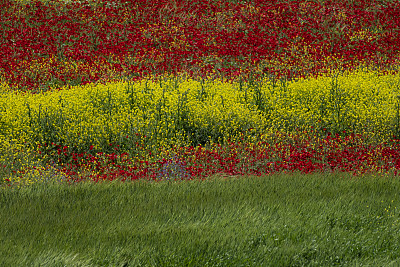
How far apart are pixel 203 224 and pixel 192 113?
451 centimetres

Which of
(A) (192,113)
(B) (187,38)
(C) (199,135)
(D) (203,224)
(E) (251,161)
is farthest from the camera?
(B) (187,38)

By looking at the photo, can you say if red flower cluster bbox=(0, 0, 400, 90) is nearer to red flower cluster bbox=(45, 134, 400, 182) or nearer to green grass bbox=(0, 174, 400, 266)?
red flower cluster bbox=(45, 134, 400, 182)

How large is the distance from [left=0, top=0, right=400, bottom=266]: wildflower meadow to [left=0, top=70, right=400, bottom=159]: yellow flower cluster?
4cm

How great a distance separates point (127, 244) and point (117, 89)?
6476 mm

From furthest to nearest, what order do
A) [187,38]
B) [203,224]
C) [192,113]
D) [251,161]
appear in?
[187,38]
[192,113]
[251,161]
[203,224]

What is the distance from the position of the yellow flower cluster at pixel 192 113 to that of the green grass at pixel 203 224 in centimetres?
257

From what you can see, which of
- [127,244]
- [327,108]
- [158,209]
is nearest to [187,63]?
[327,108]

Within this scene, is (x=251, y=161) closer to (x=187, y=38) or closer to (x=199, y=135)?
(x=199, y=135)

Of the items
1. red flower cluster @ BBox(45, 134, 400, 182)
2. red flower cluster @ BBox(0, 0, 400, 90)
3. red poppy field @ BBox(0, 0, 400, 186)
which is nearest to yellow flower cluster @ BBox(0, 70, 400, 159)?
red poppy field @ BBox(0, 0, 400, 186)

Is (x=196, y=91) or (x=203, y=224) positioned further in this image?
(x=196, y=91)

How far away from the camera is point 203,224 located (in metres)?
4.15

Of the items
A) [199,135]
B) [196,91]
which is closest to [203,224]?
[199,135]

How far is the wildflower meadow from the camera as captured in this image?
3.90 m

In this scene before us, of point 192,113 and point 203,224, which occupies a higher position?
point 192,113
